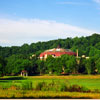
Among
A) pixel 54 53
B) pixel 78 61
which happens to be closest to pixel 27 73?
pixel 78 61

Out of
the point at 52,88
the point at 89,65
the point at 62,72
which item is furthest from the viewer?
the point at 62,72

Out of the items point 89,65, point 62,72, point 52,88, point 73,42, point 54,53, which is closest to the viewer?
point 52,88

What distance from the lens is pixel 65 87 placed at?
85.7ft

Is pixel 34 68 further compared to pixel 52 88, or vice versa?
pixel 34 68

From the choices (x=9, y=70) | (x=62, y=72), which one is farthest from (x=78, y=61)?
(x=9, y=70)

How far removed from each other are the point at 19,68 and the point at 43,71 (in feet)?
29.3

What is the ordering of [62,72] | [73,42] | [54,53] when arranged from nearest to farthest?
[62,72] → [54,53] → [73,42]

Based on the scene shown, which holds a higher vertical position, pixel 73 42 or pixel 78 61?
pixel 73 42

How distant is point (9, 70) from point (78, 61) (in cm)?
2564

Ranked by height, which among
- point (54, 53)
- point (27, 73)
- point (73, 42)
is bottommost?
point (27, 73)

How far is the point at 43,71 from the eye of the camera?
92562mm

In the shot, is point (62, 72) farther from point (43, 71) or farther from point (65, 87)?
point (65, 87)

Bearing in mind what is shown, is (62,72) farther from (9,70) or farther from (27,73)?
(9,70)

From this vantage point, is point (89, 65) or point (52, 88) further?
point (89, 65)
